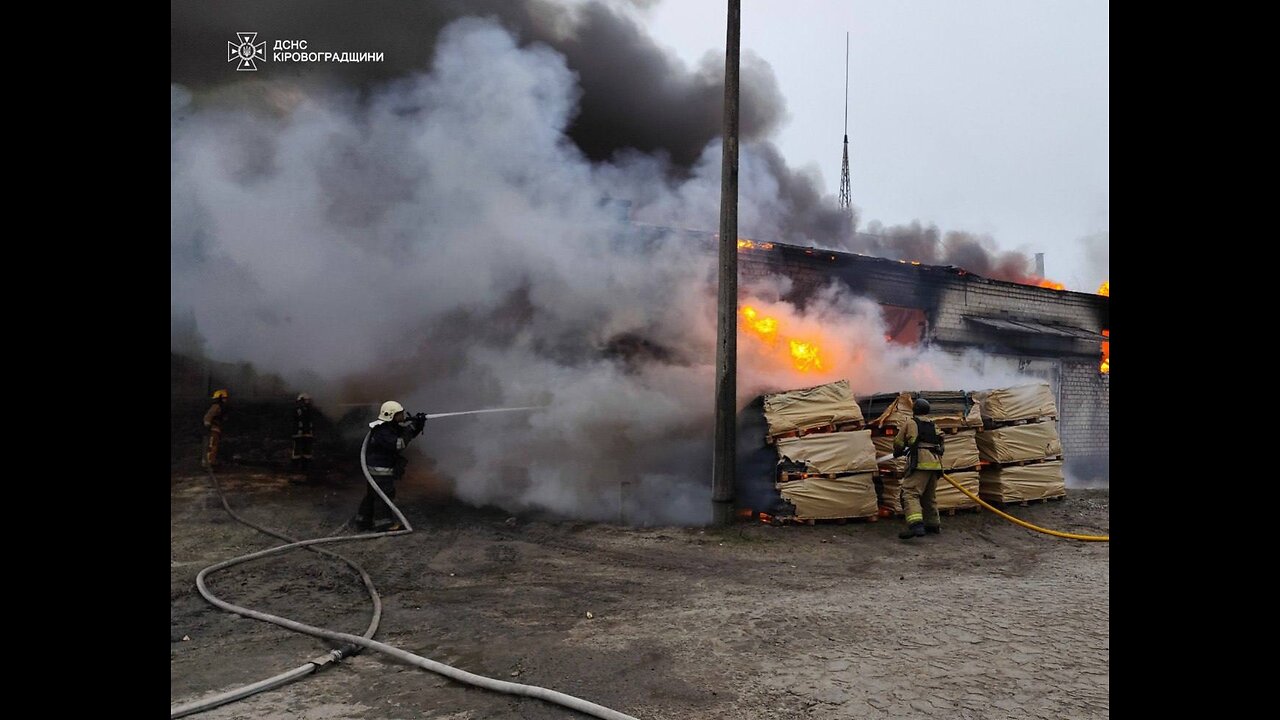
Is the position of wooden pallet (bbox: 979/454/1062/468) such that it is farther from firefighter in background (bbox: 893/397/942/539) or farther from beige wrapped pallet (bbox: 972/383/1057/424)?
firefighter in background (bbox: 893/397/942/539)

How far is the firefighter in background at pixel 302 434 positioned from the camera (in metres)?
9.17

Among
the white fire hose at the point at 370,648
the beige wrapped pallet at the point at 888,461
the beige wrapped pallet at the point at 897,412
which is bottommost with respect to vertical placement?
the white fire hose at the point at 370,648

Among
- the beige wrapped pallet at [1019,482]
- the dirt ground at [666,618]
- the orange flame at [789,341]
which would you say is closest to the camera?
the dirt ground at [666,618]

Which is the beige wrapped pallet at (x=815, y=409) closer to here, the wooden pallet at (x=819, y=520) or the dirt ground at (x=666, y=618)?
the wooden pallet at (x=819, y=520)

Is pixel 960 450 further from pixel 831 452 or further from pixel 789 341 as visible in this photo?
pixel 789 341

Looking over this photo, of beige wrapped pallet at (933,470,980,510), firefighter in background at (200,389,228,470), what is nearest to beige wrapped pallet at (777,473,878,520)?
beige wrapped pallet at (933,470,980,510)

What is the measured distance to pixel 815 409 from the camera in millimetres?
7488

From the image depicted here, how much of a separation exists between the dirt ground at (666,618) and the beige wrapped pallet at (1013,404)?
149 centimetres

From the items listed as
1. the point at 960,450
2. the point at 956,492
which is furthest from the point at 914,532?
the point at 960,450

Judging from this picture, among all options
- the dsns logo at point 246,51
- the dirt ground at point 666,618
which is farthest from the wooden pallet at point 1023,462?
the dsns logo at point 246,51

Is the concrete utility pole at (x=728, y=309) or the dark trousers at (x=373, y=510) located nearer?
the dark trousers at (x=373, y=510)
